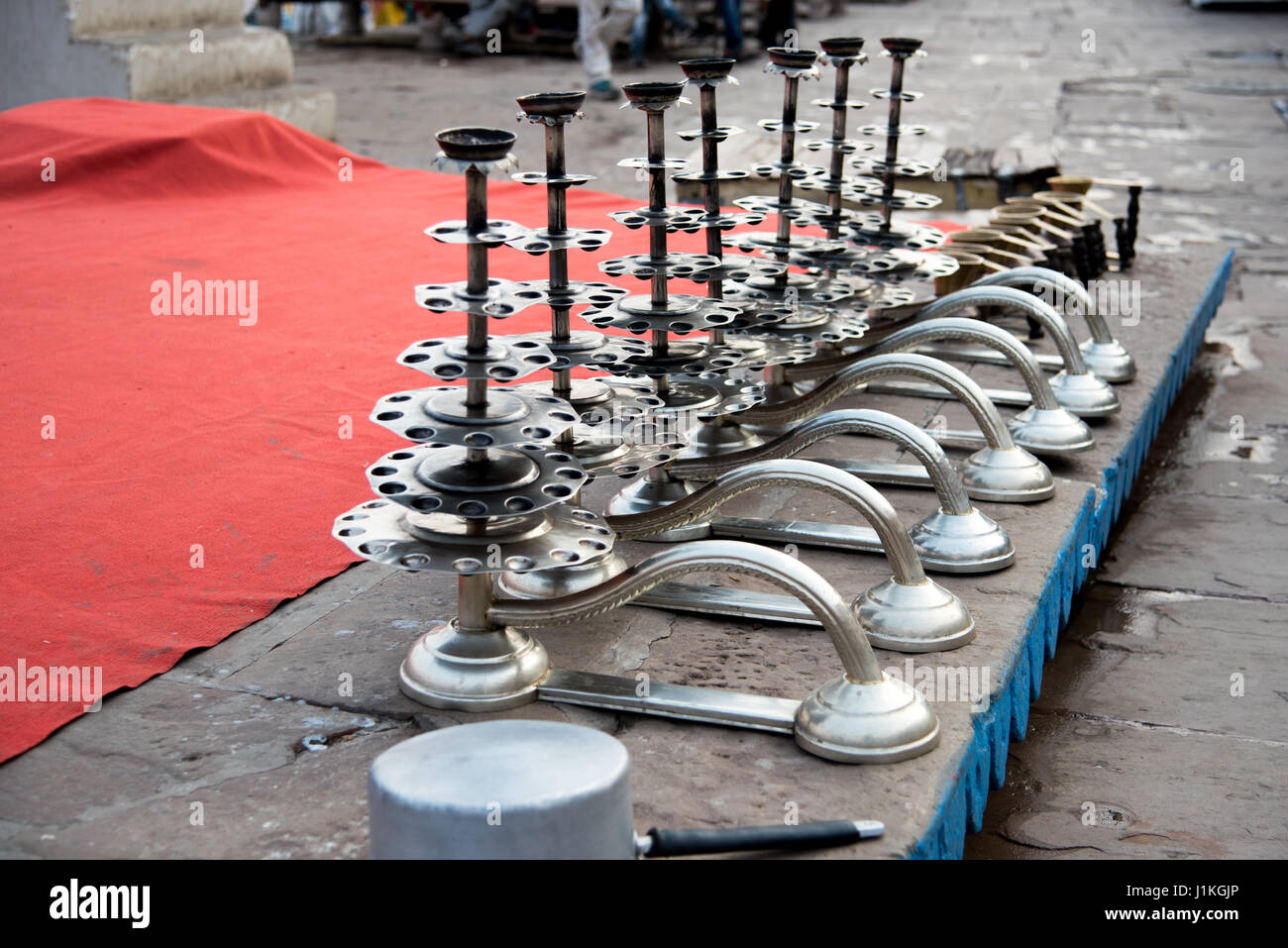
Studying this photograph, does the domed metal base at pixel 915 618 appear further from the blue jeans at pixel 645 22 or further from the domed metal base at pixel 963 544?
the blue jeans at pixel 645 22

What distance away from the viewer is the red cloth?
74.4 inches

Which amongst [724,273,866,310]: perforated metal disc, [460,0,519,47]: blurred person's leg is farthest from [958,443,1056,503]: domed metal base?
[460,0,519,47]: blurred person's leg

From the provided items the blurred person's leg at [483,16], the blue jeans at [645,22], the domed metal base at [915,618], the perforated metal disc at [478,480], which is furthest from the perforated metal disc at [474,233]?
the blurred person's leg at [483,16]

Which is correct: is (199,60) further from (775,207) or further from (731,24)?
(731,24)

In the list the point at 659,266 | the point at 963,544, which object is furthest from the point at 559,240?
the point at 963,544

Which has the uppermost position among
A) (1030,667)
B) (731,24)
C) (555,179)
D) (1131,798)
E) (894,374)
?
(731,24)

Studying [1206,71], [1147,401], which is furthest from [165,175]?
[1206,71]

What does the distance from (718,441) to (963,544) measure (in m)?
0.49

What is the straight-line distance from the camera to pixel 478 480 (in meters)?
1.47

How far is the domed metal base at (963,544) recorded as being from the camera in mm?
1894

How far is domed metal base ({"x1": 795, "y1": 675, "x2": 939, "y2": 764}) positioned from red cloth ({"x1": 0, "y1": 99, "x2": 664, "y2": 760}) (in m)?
0.84

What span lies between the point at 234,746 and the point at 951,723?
82 cm

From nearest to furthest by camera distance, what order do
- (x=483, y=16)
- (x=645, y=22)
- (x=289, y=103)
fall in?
(x=289, y=103) → (x=645, y=22) → (x=483, y=16)
